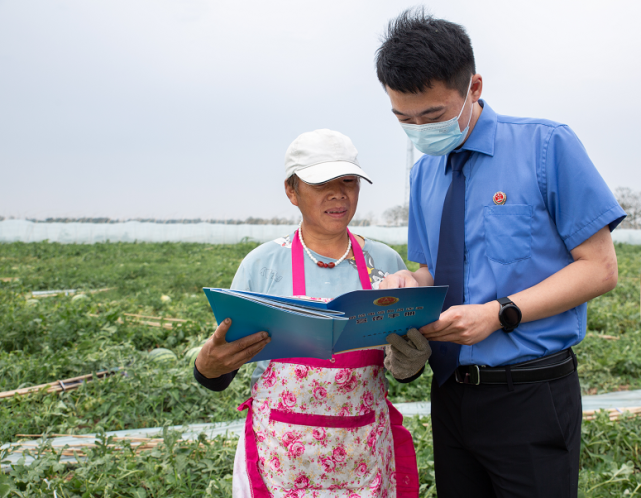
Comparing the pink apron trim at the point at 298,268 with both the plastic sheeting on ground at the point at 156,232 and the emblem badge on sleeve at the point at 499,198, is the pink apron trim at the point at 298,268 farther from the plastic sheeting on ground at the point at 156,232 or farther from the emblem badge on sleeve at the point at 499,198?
the plastic sheeting on ground at the point at 156,232

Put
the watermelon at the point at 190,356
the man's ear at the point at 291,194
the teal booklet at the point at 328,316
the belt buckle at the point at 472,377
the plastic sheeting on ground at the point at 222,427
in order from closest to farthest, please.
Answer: the teal booklet at the point at 328,316, the belt buckle at the point at 472,377, the man's ear at the point at 291,194, the plastic sheeting on ground at the point at 222,427, the watermelon at the point at 190,356

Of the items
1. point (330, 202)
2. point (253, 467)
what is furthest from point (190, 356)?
point (330, 202)

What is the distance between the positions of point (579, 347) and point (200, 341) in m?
4.47

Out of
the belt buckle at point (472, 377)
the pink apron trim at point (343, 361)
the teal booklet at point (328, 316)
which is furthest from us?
the pink apron trim at point (343, 361)

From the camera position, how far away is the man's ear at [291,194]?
2.03 meters

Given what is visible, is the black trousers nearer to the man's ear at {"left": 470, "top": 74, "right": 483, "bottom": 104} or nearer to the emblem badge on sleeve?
the emblem badge on sleeve

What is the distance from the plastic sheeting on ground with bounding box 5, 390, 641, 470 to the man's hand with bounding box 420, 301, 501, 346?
1886 mm

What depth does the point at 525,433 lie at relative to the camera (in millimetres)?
1649

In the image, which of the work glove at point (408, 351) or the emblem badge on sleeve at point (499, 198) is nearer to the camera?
the work glove at point (408, 351)

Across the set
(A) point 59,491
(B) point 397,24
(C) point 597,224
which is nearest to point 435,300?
(C) point 597,224

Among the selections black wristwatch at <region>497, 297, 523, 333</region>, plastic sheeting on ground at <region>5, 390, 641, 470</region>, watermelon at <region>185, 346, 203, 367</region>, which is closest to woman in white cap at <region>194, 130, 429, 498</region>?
black wristwatch at <region>497, 297, 523, 333</region>

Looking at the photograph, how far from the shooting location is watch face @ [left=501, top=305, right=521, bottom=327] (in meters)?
1.54

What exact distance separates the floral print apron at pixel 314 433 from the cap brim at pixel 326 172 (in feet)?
1.36

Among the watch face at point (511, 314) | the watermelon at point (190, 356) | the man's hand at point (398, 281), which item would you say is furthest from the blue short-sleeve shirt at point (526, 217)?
the watermelon at point (190, 356)
